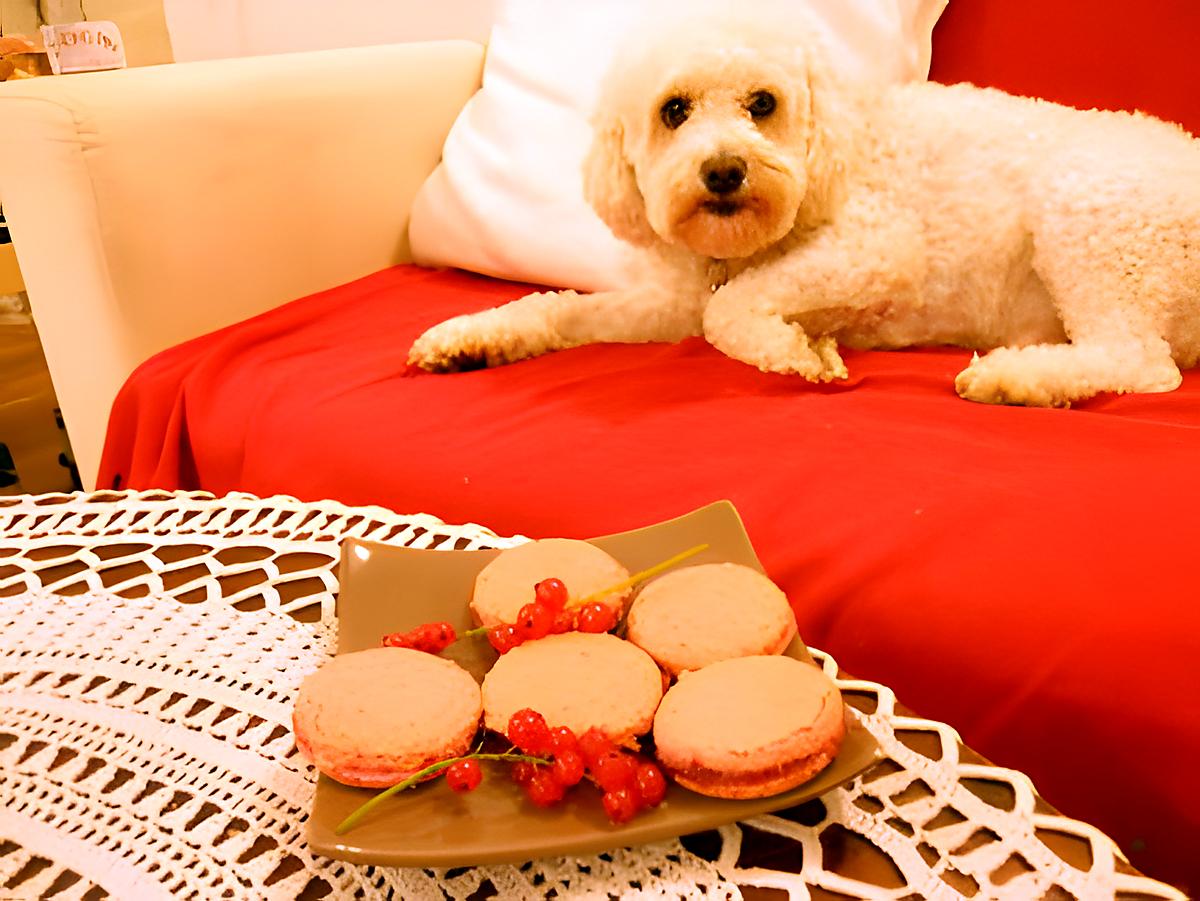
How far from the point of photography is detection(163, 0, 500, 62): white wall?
7.05ft

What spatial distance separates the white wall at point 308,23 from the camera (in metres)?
2.15

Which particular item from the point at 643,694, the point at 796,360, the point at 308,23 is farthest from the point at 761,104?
the point at 308,23

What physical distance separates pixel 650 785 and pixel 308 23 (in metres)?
2.35

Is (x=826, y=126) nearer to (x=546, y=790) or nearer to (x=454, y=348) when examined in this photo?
(x=454, y=348)

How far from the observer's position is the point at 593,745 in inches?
20.4

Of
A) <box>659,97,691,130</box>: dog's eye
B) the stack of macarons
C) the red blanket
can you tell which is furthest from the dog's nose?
the stack of macarons

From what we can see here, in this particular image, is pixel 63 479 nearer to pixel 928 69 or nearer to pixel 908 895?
pixel 928 69

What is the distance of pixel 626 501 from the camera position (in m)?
0.96

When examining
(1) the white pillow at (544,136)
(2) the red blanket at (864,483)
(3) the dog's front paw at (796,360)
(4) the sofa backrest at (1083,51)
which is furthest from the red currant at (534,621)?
(4) the sofa backrest at (1083,51)

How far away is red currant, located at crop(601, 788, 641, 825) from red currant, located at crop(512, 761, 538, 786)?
0.04 m

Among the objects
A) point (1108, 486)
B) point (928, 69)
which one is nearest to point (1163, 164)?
point (928, 69)

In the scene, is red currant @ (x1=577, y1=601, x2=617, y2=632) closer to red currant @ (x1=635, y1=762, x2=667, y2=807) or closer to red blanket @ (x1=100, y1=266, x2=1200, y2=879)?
red currant @ (x1=635, y1=762, x2=667, y2=807)

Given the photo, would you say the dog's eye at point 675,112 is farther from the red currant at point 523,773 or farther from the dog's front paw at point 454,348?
the red currant at point 523,773

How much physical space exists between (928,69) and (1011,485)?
35.6 inches
